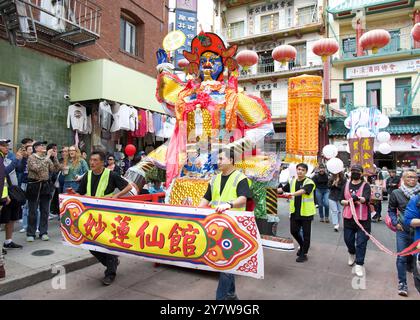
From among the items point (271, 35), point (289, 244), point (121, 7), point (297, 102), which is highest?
point (271, 35)

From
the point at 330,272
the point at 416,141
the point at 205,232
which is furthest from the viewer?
the point at 416,141

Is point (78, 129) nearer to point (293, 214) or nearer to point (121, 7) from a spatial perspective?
point (121, 7)

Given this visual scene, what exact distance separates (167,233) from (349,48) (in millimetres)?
20652

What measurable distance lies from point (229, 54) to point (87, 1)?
6.54 meters

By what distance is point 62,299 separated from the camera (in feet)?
11.6

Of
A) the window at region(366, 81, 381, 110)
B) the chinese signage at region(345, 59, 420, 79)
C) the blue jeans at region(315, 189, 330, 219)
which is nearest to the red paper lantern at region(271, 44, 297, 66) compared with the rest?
the blue jeans at region(315, 189, 330, 219)

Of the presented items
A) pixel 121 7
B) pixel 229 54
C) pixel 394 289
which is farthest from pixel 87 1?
pixel 394 289

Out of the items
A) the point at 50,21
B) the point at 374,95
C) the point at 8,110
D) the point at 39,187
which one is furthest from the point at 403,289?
the point at 374,95

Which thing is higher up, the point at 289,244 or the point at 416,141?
the point at 416,141

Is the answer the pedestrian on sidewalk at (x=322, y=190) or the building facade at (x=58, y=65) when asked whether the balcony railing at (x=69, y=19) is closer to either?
the building facade at (x=58, y=65)

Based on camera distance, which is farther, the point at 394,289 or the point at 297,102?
the point at 297,102

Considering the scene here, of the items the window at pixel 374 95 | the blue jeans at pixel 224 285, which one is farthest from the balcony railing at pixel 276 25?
the blue jeans at pixel 224 285

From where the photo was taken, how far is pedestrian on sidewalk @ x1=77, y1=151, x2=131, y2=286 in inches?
155

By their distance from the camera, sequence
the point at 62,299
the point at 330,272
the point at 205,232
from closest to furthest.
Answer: the point at 205,232 < the point at 62,299 < the point at 330,272
